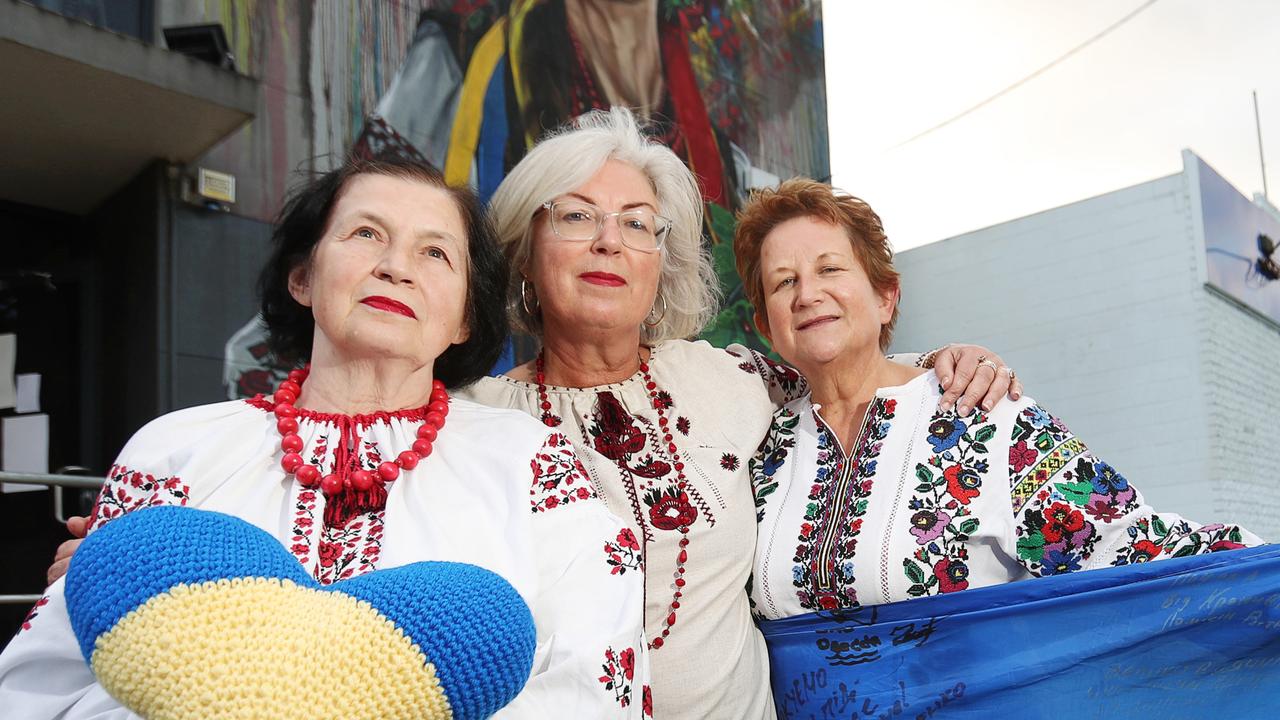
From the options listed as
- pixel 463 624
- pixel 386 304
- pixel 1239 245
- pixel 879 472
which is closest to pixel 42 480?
pixel 386 304

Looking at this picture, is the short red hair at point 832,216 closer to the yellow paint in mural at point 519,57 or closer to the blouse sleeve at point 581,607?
the blouse sleeve at point 581,607

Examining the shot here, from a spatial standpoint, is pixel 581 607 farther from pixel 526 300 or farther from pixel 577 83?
pixel 577 83

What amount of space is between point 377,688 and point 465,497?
665 mm

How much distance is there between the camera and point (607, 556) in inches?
63.8

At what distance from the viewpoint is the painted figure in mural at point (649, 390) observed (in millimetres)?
2160

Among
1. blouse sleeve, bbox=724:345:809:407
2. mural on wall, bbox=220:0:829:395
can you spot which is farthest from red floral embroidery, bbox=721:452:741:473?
mural on wall, bbox=220:0:829:395

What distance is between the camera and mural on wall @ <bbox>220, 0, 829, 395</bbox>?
6289 millimetres

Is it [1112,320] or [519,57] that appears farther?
[1112,320]

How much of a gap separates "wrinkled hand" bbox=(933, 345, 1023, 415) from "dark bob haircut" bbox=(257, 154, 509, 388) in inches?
40.9

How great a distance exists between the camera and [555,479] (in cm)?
171

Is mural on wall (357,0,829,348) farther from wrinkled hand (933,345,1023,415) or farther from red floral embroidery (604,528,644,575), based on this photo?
red floral embroidery (604,528,644,575)

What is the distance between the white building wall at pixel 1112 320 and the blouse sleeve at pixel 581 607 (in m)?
11.1

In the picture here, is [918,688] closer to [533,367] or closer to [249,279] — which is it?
[533,367]

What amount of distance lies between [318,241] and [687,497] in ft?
3.14
